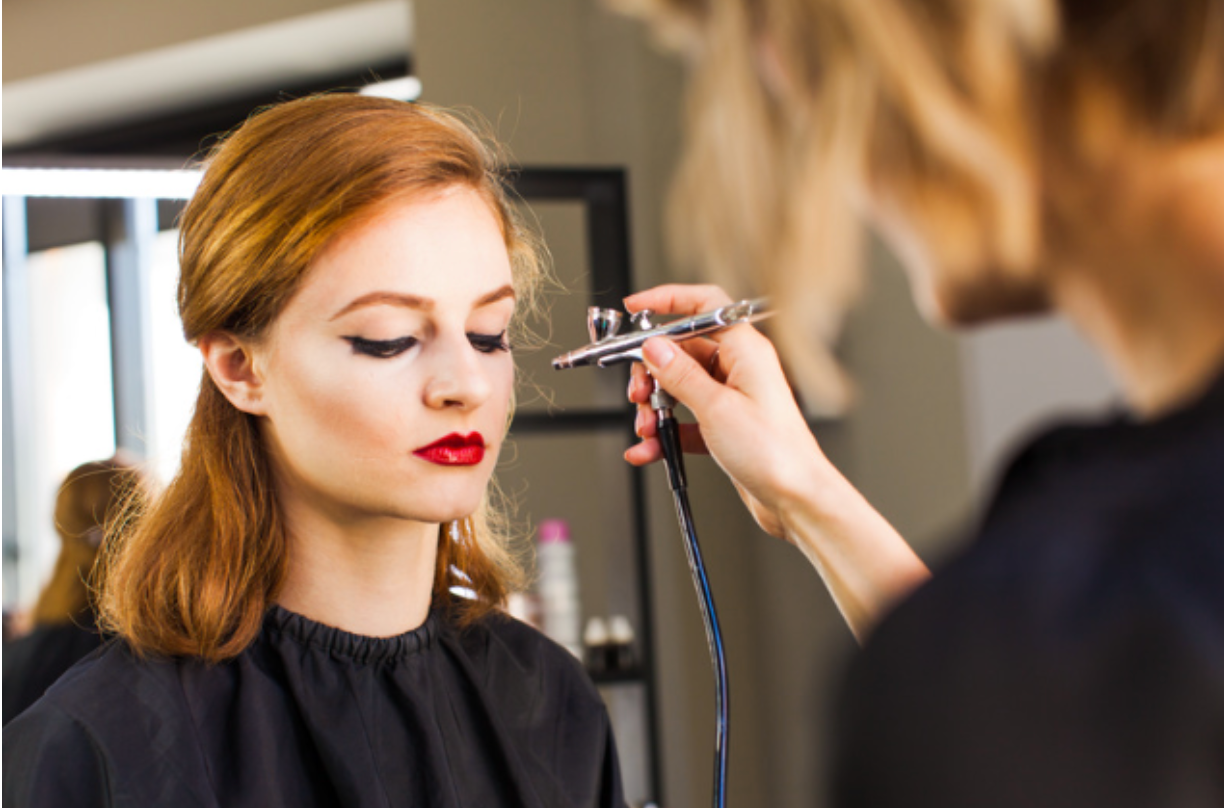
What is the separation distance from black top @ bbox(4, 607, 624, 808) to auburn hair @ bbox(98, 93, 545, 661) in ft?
0.11

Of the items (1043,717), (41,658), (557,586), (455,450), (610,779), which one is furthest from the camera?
(557,586)

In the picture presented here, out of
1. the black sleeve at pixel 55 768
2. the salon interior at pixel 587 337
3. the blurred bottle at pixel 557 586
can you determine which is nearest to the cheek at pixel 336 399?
the black sleeve at pixel 55 768

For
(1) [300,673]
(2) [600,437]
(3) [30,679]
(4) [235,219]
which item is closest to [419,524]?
(1) [300,673]

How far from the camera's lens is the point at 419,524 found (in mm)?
936

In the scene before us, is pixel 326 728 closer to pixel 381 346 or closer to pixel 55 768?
pixel 55 768

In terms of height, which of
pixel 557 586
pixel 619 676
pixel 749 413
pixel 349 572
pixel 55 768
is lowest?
pixel 619 676

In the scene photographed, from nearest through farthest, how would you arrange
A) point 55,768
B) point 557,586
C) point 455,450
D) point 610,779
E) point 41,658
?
point 55,768
point 455,450
point 610,779
point 41,658
point 557,586

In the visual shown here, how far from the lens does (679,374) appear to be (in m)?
0.90

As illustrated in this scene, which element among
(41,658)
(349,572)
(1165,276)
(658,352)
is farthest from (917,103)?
(41,658)

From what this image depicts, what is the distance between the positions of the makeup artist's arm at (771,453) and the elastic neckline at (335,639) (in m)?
0.25

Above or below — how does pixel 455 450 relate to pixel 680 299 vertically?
below

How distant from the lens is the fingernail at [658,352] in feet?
2.96

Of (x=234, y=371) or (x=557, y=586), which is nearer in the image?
(x=234, y=371)

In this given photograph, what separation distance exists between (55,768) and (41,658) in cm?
91
